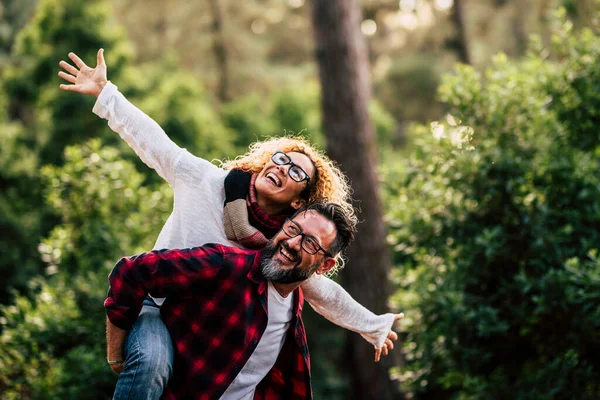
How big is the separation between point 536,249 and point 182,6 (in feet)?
58.6

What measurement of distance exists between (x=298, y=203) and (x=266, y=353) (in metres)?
0.72

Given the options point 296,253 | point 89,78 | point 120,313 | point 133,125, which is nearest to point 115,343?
point 120,313

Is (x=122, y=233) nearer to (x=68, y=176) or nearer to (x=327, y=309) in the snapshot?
(x=68, y=176)

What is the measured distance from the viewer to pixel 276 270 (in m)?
2.93

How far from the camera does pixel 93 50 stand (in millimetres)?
11281

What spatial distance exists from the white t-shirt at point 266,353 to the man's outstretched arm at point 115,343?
0.49 meters

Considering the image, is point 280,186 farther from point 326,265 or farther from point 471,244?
point 471,244

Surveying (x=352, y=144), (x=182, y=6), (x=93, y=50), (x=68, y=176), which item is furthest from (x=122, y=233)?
(x=182, y=6)

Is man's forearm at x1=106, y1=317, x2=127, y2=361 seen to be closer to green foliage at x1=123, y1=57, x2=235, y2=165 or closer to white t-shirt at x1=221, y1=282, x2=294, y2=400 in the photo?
white t-shirt at x1=221, y1=282, x2=294, y2=400

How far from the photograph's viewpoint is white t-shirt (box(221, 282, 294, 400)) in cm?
309

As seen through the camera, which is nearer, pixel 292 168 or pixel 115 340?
pixel 115 340

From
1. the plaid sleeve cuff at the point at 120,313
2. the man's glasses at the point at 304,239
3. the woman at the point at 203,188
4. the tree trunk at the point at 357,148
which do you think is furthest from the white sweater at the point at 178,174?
the tree trunk at the point at 357,148

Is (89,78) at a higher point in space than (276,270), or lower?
higher

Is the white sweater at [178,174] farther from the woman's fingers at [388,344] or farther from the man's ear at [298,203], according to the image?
the woman's fingers at [388,344]
